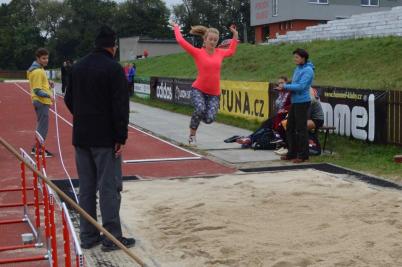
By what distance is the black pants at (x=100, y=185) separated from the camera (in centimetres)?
542

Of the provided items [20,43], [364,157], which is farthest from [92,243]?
[20,43]

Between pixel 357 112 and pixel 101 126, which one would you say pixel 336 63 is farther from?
pixel 101 126

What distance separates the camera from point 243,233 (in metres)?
5.73

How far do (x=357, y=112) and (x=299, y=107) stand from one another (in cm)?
251

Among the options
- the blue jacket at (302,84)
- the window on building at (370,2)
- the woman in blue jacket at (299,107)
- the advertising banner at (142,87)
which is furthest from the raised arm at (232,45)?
the window on building at (370,2)

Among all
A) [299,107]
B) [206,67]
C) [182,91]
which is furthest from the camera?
[182,91]

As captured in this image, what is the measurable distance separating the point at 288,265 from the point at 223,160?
5.87m

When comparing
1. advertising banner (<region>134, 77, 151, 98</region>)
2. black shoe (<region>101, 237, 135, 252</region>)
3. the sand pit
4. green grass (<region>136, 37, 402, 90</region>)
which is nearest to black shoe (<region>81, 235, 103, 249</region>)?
black shoe (<region>101, 237, 135, 252</region>)

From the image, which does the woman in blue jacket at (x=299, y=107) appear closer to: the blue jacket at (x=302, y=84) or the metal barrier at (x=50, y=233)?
the blue jacket at (x=302, y=84)

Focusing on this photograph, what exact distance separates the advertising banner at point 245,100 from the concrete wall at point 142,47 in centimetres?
5269

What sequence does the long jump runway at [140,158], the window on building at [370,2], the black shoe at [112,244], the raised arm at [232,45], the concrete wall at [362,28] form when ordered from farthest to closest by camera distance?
the window on building at [370,2]
the concrete wall at [362,28]
the raised arm at [232,45]
the long jump runway at [140,158]
the black shoe at [112,244]

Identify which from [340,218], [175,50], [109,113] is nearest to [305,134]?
[340,218]

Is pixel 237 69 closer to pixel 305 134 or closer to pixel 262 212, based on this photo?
pixel 305 134

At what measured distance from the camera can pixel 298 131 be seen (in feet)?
33.1
